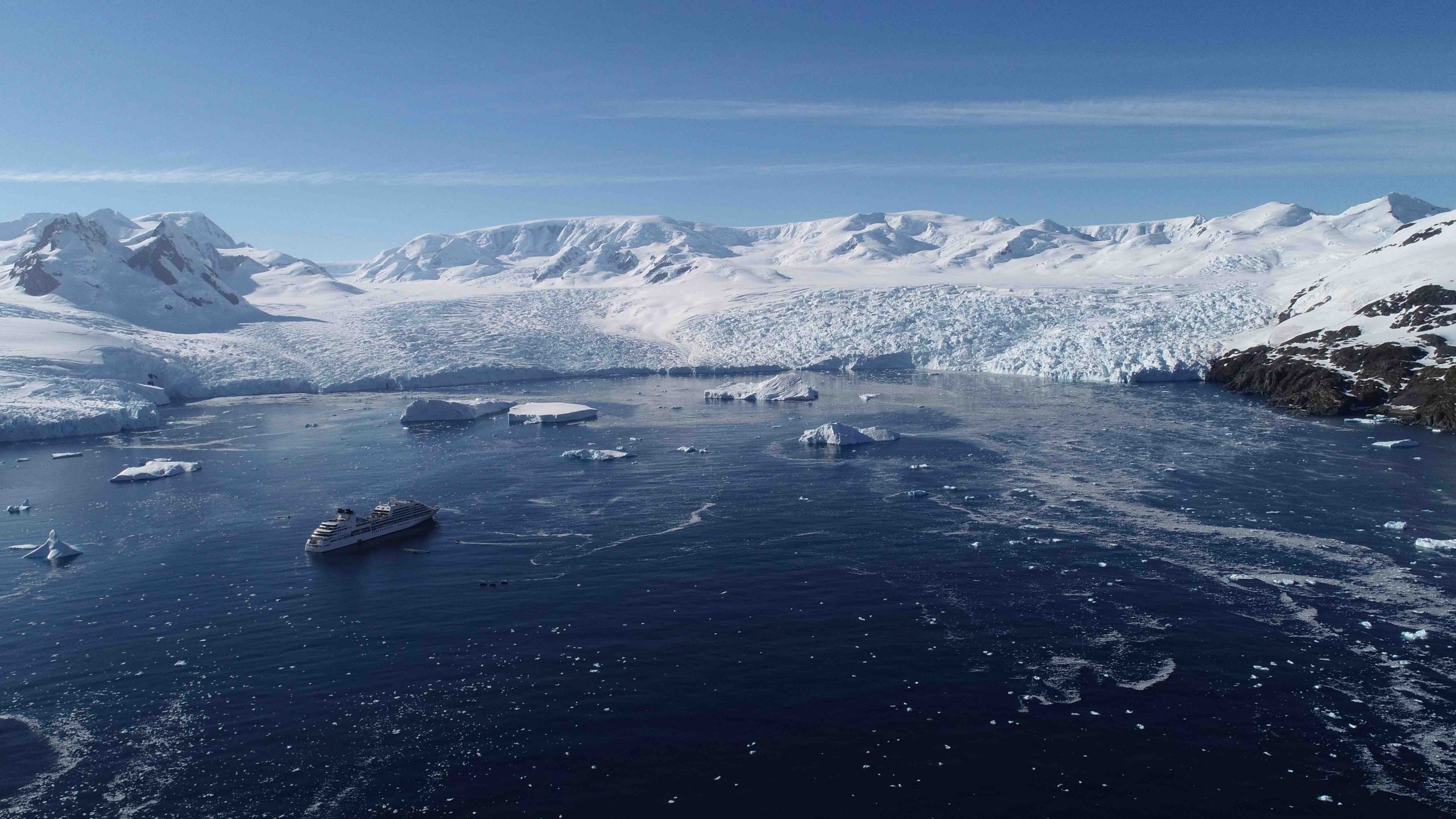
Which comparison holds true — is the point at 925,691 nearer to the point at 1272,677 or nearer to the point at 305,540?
the point at 1272,677

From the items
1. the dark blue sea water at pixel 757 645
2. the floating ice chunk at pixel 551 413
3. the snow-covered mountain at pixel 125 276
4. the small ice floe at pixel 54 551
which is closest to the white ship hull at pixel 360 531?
the dark blue sea water at pixel 757 645

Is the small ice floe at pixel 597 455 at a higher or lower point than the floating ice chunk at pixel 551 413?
lower

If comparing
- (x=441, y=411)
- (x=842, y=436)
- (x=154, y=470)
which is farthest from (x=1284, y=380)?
(x=154, y=470)

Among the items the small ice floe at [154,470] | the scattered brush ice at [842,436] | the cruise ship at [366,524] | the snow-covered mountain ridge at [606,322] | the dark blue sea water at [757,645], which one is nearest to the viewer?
the dark blue sea water at [757,645]

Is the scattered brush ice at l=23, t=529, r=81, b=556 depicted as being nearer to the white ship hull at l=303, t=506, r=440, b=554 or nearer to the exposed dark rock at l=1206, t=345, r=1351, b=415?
the white ship hull at l=303, t=506, r=440, b=554

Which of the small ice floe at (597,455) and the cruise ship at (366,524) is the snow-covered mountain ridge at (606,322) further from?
the cruise ship at (366,524)

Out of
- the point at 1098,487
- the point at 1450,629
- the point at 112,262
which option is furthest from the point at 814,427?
the point at 112,262
